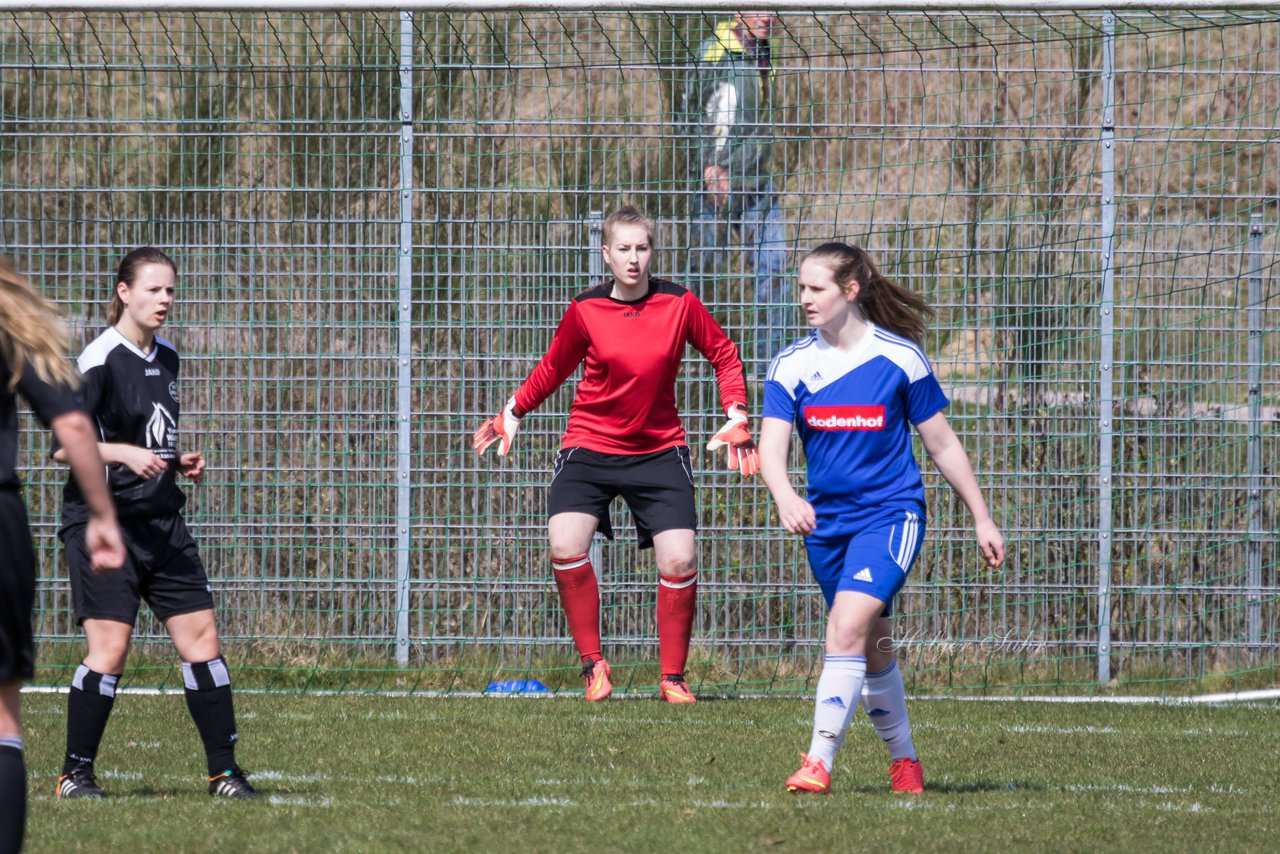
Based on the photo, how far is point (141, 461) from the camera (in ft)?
17.1

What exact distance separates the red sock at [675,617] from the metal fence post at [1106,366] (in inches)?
106

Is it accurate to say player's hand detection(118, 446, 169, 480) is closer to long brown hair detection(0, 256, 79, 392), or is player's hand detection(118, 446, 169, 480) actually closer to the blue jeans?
long brown hair detection(0, 256, 79, 392)

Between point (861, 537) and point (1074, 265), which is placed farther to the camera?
point (1074, 265)

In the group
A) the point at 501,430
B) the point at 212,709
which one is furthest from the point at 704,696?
the point at 212,709

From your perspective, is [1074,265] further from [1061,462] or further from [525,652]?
[525,652]

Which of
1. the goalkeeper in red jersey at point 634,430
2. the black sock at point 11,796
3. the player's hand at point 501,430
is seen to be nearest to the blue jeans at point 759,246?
the goalkeeper in red jersey at point 634,430

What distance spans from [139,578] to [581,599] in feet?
10.2

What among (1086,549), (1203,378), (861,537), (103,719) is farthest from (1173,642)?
(103,719)

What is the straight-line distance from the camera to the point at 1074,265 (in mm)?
9492

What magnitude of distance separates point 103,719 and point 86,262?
5.29 meters

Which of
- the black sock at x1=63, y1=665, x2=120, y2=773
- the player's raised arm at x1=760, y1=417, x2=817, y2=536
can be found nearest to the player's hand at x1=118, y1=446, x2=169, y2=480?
the black sock at x1=63, y1=665, x2=120, y2=773

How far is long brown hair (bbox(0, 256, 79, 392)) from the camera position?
12.2ft

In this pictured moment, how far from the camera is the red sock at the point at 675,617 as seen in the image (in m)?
8.09

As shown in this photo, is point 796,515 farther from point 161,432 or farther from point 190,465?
point 161,432
